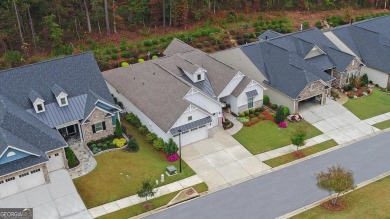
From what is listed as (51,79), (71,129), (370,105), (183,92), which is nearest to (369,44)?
(370,105)

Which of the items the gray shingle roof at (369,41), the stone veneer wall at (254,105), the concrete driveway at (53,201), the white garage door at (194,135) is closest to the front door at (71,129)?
the concrete driveway at (53,201)

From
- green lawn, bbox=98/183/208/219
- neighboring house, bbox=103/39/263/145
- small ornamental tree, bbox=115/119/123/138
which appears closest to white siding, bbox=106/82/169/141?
neighboring house, bbox=103/39/263/145

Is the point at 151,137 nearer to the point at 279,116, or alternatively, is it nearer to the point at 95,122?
the point at 95,122

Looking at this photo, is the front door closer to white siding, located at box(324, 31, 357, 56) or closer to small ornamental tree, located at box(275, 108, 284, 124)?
small ornamental tree, located at box(275, 108, 284, 124)

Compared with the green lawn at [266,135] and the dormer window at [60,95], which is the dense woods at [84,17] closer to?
the dormer window at [60,95]

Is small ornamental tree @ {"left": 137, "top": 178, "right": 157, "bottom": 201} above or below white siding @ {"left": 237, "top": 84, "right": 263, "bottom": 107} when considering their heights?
below
